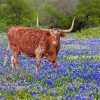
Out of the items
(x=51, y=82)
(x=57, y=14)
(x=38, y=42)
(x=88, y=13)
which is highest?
(x=38, y=42)

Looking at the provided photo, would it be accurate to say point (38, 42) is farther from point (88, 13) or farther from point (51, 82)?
point (88, 13)

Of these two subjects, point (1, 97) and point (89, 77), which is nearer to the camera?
point (1, 97)

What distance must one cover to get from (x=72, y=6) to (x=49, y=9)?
437 cm

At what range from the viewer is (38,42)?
13.2 meters

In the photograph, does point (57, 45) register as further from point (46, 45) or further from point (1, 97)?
point (1, 97)

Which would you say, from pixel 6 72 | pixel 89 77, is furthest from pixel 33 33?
pixel 89 77

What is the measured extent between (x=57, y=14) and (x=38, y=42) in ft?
209

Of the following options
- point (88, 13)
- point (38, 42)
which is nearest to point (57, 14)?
point (88, 13)

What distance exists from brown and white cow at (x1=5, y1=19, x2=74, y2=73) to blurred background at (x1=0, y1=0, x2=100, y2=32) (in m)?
52.0

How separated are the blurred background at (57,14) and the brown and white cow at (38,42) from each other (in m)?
52.0

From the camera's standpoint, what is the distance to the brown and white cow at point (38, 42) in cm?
1288

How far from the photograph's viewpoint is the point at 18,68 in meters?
14.2

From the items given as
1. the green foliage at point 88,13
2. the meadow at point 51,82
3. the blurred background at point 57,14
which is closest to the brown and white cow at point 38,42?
the meadow at point 51,82

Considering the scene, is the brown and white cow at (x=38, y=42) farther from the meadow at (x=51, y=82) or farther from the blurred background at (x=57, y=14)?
the blurred background at (x=57, y=14)
